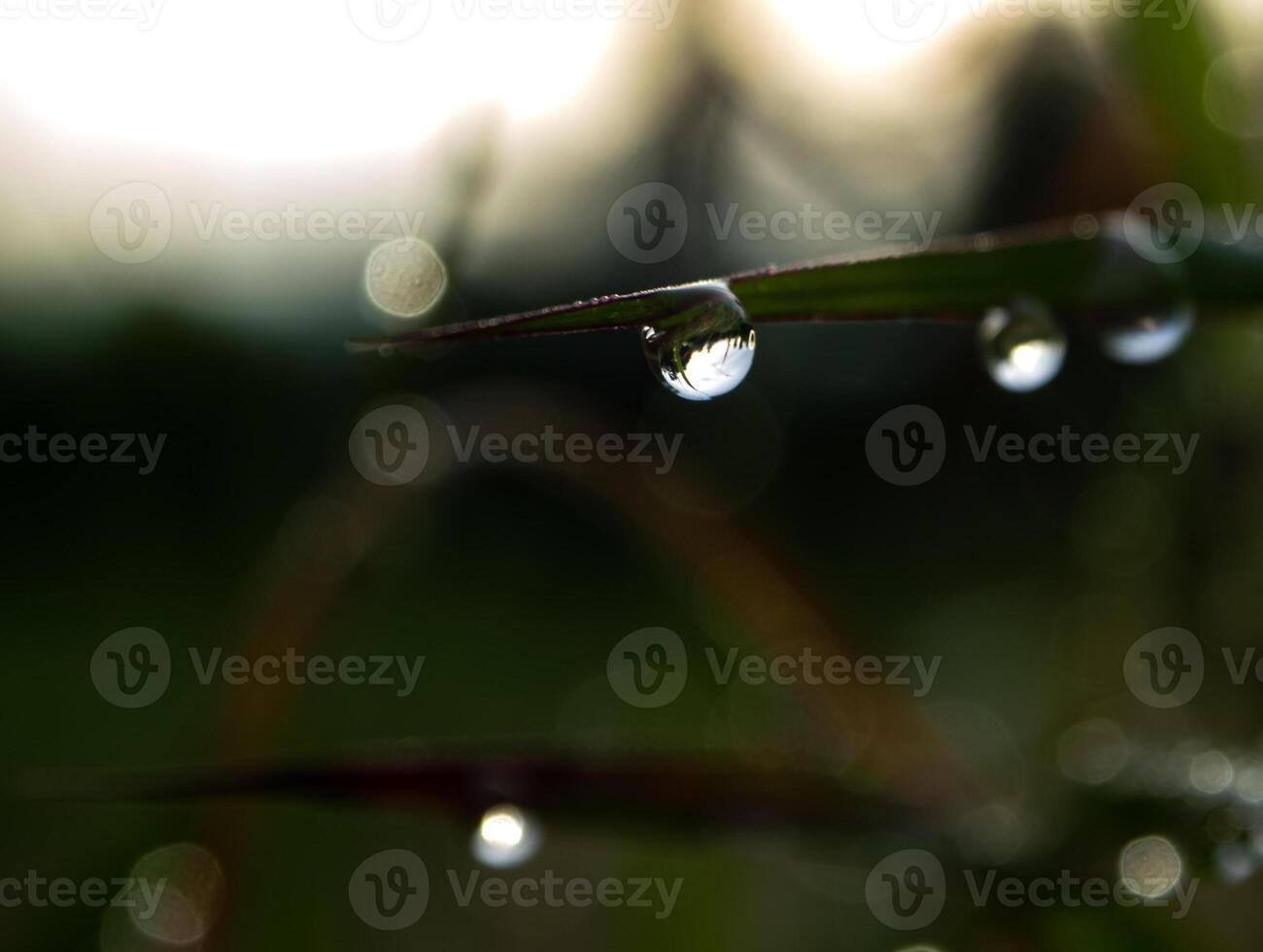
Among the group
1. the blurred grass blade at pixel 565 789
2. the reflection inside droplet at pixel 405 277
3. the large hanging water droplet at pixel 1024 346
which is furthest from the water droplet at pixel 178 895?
the large hanging water droplet at pixel 1024 346

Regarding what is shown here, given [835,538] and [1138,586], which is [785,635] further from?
[835,538]

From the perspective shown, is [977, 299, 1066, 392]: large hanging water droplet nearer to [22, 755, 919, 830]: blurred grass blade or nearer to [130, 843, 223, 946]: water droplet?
[22, 755, 919, 830]: blurred grass blade

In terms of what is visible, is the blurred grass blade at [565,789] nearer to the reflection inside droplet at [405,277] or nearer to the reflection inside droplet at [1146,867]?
the reflection inside droplet at [1146,867]

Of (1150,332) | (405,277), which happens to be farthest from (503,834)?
(405,277)

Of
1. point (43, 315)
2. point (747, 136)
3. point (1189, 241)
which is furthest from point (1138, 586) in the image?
point (43, 315)

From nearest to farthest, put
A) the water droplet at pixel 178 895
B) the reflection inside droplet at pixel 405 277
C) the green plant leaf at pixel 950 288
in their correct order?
the green plant leaf at pixel 950 288
the water droplet at pixel 178 895
the reflection inside droplet at pixel 405 277
